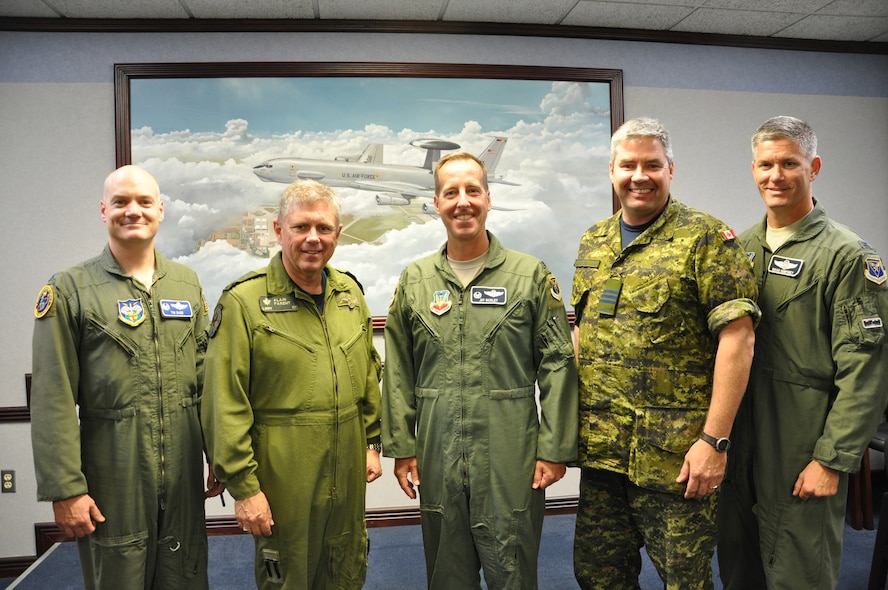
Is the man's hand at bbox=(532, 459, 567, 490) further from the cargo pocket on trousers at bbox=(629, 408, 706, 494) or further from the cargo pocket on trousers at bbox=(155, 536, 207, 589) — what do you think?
the cargo pocket on trousers at bbox=(155, 536, 207, 589)

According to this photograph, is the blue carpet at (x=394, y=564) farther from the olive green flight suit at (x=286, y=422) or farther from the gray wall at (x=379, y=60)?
the olive green flight suit at (x=286, y=422)

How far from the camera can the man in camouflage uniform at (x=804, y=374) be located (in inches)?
70.7

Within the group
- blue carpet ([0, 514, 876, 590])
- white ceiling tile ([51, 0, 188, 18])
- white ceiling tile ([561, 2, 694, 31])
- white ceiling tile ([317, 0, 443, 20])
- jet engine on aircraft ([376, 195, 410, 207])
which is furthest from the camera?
jet engine on aircraft ([376, 195, 410, 207])

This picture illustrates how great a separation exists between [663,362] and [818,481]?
2.12 ft

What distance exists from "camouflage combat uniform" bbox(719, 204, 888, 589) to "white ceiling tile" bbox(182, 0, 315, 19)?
265cm

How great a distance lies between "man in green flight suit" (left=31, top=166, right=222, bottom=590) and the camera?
68.1 inches

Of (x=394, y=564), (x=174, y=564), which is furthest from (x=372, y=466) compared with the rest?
(x=394, y=564)

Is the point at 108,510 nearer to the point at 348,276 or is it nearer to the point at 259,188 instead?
the point at 348,276

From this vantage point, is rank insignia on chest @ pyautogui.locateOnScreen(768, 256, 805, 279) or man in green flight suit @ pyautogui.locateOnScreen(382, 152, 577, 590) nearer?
man in green flight suit @ pyautogui.locateOnScreen(382, 152, 577, 590)

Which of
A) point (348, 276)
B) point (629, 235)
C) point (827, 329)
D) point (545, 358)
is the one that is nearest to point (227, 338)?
point (348, 276)

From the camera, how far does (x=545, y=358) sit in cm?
185

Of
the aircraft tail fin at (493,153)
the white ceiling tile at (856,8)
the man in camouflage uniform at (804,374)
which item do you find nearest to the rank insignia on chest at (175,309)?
the man in camouflage uniform at (804,374)

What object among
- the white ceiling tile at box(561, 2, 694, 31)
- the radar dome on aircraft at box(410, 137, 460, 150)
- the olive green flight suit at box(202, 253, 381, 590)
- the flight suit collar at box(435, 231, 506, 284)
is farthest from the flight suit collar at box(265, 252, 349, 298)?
the white ceiling tile at box(561, 2, 694, 31)

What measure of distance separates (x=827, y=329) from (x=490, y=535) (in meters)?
1.24
